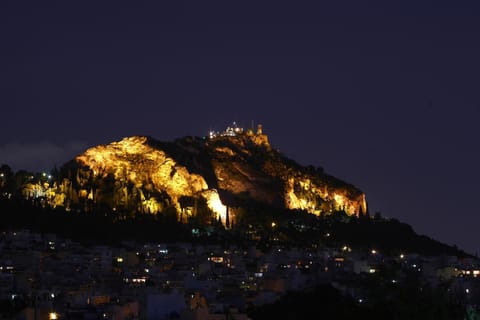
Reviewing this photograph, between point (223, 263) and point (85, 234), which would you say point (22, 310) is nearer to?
point (223, 263)

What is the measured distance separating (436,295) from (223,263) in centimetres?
2747

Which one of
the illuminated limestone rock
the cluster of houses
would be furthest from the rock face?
the cluster of houses

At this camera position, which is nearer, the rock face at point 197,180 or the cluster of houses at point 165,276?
the cluster of houses at point 165,276

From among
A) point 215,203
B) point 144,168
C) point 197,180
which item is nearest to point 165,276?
point 215,203

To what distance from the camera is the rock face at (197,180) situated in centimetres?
10781

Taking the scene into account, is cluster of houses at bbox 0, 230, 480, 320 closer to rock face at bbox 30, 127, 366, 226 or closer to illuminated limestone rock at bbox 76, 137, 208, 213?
rock face at bbox 30, 127, 366, 226

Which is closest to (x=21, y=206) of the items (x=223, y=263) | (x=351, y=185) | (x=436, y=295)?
(x=223, y=263)

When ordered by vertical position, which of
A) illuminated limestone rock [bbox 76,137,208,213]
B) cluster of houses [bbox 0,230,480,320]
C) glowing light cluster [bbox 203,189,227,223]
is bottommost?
cluster of houses [bbox 0,230,480,320]

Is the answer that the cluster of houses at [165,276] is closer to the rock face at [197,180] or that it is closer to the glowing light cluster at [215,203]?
the rock face at [197,180]

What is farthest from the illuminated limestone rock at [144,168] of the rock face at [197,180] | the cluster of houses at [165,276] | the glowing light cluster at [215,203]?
the cluster of houses at [165,276]

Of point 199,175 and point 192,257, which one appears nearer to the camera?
point 192,257

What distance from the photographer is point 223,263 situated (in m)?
79.3

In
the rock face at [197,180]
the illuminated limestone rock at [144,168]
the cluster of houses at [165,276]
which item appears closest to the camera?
the cluster of houses at [165,276]

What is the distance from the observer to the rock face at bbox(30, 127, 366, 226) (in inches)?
4245
